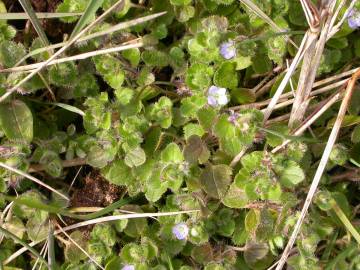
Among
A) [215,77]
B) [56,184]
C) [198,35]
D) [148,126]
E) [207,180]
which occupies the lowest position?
[56,184]

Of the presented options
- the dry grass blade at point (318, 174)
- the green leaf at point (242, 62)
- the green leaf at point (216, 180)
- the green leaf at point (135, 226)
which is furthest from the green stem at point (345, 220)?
the green leaf at point (135, 226)

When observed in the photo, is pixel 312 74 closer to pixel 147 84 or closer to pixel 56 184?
pixel 147 84

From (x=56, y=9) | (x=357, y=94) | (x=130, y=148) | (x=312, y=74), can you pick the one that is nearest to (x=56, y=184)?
(x=130, y=148)

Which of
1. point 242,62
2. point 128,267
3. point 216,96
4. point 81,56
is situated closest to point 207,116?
point 216,96

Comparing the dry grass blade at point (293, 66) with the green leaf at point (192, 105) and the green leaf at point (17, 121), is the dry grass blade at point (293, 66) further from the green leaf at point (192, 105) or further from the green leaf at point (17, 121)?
the green leaf at point (17, 121)

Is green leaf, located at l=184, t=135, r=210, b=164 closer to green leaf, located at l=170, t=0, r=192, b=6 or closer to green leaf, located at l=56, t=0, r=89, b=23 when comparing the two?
green leaf, located at l=170, t=0, r=192, b=6

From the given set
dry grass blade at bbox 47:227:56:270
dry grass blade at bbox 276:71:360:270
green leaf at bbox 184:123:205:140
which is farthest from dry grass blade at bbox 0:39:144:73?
dry grass blade at bbox 276:71:360:270
